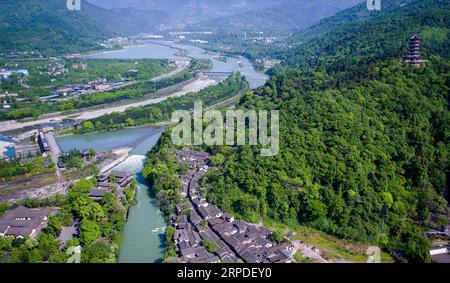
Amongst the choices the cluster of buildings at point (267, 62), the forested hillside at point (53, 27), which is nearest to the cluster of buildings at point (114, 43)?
the forested hillside at point (53, 27)

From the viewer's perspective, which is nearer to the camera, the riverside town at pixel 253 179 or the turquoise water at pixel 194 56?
the riverside town at pixel 253 179

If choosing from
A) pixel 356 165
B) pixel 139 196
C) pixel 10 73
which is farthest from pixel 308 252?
pixel 10 73

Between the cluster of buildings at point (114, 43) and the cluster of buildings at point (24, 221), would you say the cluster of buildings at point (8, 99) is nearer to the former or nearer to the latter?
the cluster of buildings at point (24, 221)

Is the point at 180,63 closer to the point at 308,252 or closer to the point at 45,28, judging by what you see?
the point at 45,28

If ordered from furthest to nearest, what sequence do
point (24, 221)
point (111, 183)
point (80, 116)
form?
1. point (80, 116)
2. point (111, 183)
3. point (24, 221)

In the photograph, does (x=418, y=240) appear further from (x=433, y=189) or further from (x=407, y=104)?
(x=407, y=104)

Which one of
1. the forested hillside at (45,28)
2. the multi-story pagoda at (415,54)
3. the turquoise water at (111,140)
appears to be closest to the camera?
the multi-story pagoda at (415,54)

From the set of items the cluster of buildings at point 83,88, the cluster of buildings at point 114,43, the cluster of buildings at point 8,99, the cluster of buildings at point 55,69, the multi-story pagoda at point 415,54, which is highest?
the cluster of buildings at point 114,43
